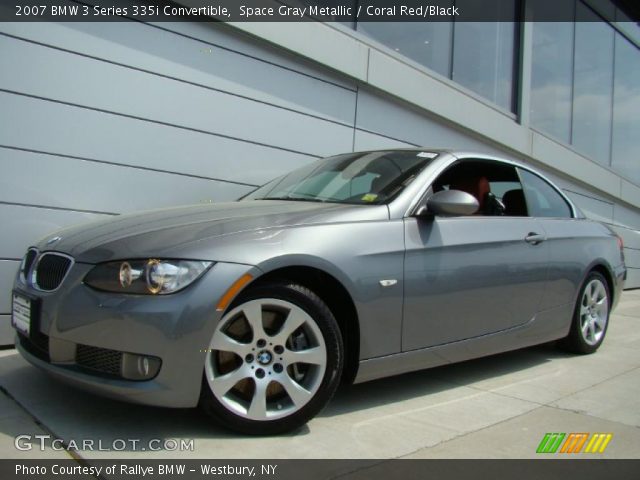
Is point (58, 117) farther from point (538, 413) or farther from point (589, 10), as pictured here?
point (589, 10)

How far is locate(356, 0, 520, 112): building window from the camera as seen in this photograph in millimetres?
7863

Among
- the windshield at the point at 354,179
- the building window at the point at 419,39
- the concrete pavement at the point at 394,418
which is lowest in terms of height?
the concrete pavement at the point at 394,418

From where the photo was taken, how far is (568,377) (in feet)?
13.9

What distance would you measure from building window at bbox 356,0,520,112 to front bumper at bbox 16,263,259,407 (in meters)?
5.48

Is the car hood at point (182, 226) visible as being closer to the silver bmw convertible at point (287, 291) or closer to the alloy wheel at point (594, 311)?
the silver bmw convertible at point (287, 291)

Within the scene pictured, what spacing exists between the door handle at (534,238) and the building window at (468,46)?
13.1 ft

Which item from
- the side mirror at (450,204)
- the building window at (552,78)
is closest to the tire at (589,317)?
the side mirror at (450,204)

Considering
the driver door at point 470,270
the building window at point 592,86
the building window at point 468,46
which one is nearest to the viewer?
the driver door at point 470,270

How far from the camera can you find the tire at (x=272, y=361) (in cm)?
263

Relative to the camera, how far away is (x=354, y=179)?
3721 mm

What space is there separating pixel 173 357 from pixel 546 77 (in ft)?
34.4

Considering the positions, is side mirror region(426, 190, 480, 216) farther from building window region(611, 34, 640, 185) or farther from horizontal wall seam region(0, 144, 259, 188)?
building window region(611, 34, 640, 185)

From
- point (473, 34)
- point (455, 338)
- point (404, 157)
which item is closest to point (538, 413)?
point (455, 338)

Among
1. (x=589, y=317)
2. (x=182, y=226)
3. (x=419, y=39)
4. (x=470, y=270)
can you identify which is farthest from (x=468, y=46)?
(x=182, y=226)
